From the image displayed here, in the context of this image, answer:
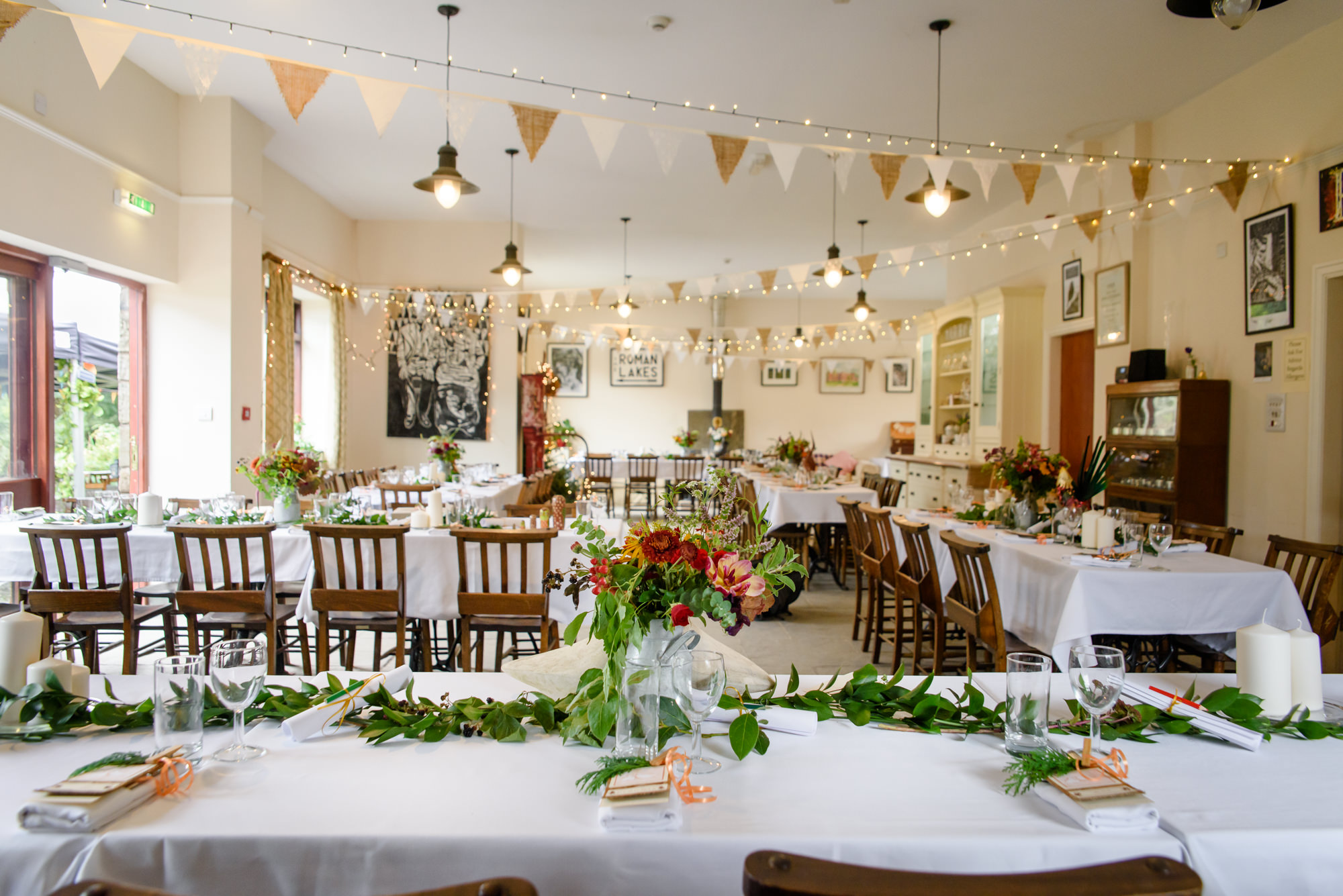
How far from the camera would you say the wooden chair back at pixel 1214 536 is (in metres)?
3.74

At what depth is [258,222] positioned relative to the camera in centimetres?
646

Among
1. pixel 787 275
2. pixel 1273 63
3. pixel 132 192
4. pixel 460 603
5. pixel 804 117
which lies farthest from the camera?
pixel 787 275

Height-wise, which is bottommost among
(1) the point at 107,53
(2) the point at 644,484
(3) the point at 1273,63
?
(2) the point at 644,484

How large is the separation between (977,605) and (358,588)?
2.73m

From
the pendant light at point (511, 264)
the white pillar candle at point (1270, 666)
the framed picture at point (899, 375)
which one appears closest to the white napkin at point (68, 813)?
the white pillar candle at point (1270, 666)

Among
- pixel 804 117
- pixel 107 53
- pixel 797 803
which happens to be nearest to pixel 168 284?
pixel 107 53

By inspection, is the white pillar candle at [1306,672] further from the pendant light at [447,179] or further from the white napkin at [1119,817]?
the pendant light at [447,179]

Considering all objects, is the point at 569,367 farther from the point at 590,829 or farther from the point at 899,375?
the point at 590,829

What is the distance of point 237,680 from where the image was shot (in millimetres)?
1318

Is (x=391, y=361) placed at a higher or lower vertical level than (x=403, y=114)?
lower

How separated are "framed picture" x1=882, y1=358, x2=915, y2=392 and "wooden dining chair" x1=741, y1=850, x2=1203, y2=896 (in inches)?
569

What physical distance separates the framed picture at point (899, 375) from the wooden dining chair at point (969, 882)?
14.5m

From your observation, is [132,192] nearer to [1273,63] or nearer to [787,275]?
[1273,63]

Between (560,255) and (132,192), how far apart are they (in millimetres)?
6159
